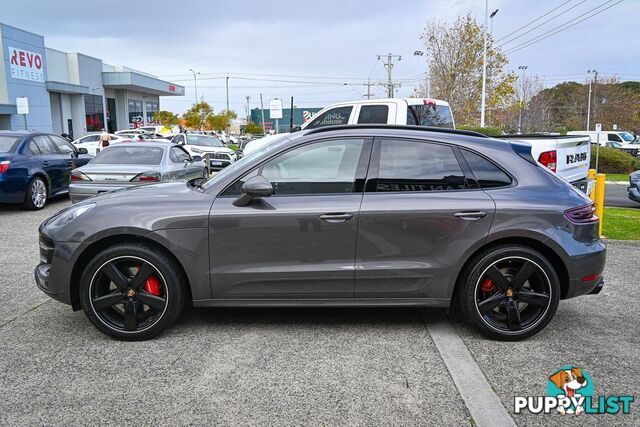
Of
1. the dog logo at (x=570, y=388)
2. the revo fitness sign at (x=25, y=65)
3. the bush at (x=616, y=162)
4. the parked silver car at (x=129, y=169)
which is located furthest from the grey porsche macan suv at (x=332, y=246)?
the revo fitness sign at (x=25, y=65)

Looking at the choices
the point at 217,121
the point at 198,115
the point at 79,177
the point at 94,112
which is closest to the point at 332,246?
the point at 79,177

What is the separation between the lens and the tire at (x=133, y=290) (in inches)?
155

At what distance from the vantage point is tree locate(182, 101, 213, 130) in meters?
56.5

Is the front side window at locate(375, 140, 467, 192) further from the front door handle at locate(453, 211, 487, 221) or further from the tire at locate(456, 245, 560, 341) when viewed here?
the tire at locate(456, 245, 560, 341)

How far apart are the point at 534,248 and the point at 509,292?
0.42m

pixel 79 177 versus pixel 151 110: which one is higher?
pixel 151 110

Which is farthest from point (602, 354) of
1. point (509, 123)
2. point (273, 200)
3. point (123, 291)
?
point (509, 123)

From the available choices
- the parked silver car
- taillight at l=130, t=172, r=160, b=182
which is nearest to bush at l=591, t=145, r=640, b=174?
the parked silver car

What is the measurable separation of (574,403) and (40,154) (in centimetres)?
1098

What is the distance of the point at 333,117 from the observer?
10.1 metres

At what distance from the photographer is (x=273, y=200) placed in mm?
3982

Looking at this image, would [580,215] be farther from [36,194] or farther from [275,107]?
[275,107]

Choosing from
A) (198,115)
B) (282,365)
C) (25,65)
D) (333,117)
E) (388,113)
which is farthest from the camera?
(198,115)

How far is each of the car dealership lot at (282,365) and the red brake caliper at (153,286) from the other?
0.39m
